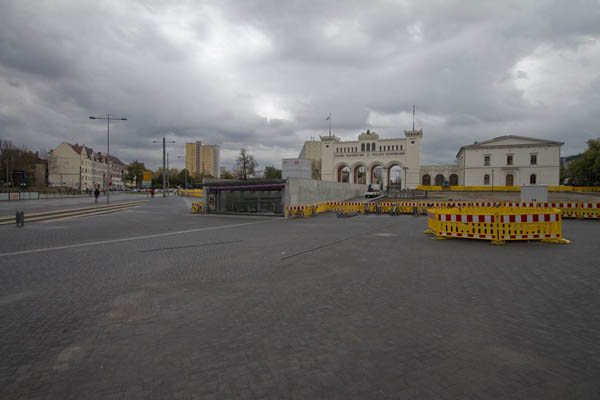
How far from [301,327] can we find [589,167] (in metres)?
86.1

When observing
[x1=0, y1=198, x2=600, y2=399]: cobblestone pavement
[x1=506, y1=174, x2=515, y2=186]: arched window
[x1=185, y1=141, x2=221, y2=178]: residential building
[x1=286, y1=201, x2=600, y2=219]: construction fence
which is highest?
[x1=185, y1=141, x2=221, y2=178]: residential building

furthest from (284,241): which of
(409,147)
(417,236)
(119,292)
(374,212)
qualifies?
(409,147)

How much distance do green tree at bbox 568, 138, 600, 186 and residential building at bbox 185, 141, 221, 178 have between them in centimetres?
13570

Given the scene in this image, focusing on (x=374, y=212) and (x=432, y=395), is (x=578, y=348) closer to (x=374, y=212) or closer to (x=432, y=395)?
(x=432, y=395)

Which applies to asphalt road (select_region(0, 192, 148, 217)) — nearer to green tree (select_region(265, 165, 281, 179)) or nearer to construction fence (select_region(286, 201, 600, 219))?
construction fence (select_region(286, 201, 600, 219))

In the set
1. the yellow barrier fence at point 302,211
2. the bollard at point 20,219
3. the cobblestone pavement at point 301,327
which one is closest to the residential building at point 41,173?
the bollard at point 20,219

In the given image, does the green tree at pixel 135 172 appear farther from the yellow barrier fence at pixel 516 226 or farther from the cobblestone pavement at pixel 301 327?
the yellow barrier fence at pixel 516 226

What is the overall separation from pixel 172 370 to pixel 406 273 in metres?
5.34

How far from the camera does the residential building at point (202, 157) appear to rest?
521 feet

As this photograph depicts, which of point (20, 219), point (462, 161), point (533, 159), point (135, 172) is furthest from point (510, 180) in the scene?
point (135, 172)

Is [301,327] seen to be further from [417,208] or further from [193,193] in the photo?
[193,193]

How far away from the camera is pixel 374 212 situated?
26.2m

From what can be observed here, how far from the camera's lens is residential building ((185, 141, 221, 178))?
521 ft

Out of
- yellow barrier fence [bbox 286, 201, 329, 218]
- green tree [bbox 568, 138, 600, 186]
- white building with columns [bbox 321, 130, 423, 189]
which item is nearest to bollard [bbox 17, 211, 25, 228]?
yellow barrier fence [bbox 286, 201, 329, 218]
